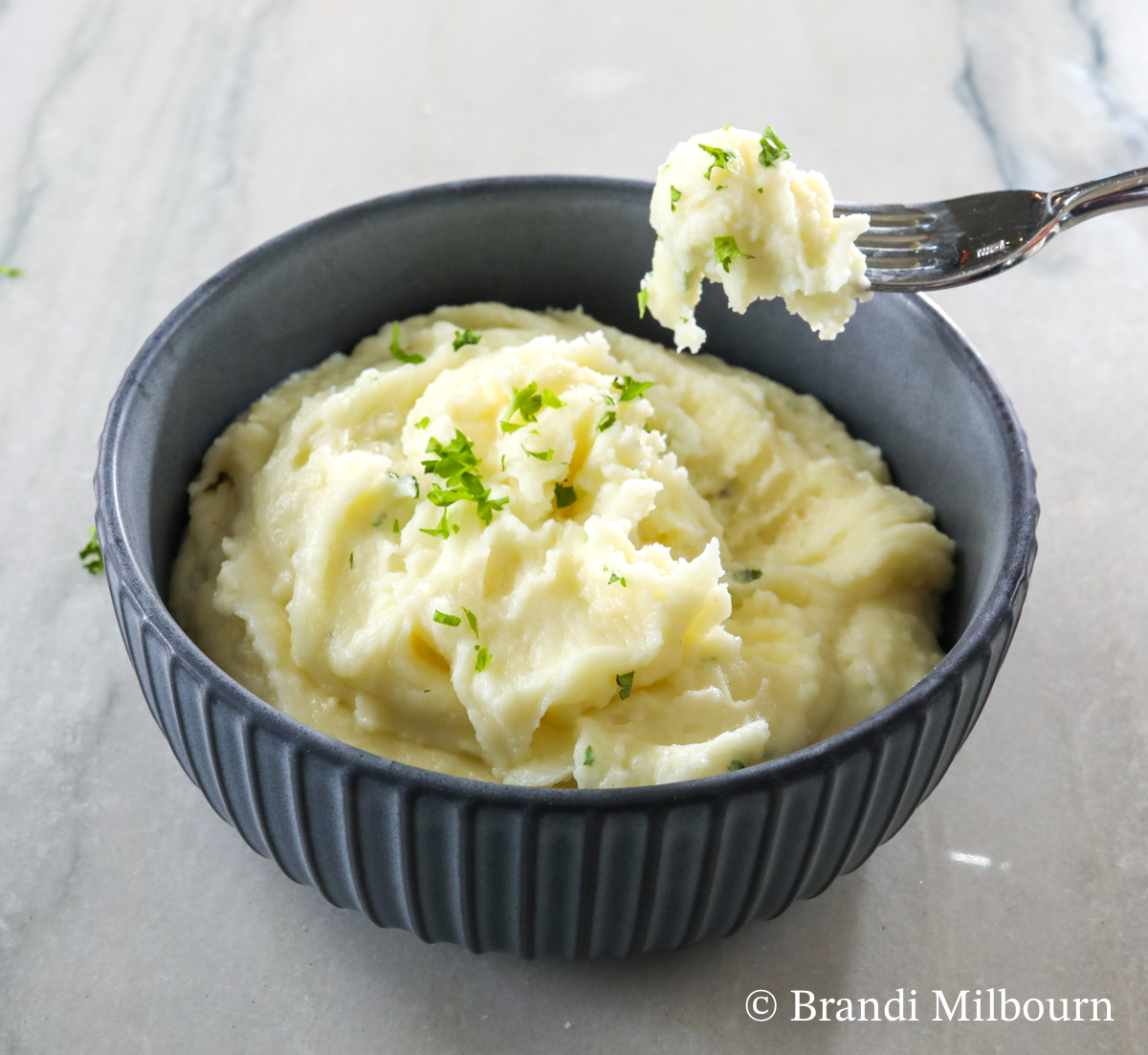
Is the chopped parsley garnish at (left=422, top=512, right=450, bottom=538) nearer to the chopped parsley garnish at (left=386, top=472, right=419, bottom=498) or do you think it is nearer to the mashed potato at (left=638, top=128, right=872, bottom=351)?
the chopped parsley garnish at (left=386, top=472, right=419, bottom=498)

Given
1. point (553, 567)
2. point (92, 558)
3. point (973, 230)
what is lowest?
point (92, 558)

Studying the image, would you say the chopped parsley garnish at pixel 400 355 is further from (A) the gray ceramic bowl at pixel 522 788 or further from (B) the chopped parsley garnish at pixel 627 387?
(B) the chopped parsley garnish at pixel 627 387

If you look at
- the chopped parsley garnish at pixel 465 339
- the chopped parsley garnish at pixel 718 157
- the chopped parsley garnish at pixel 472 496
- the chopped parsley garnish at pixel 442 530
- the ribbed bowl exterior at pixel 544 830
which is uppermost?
the chopped parsley garnish at pixel 718 157

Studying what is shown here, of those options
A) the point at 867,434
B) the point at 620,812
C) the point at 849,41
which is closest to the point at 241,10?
the point at 849,41

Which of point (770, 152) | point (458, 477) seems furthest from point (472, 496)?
point (770, 152)

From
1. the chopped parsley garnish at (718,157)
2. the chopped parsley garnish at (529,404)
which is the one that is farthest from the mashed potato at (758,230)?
the chopped parsley garnish at (529,404)

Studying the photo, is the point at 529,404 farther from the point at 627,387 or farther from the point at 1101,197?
the point at 1101,197
